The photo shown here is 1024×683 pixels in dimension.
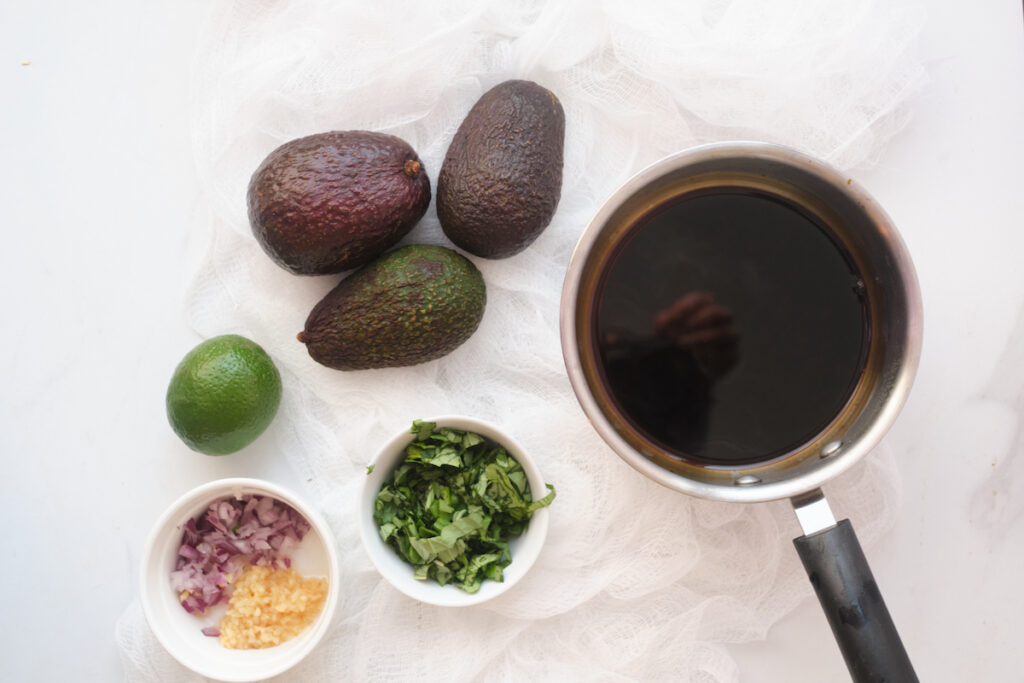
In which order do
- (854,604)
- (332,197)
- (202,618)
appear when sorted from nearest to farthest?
(854,604)
(332,197)
(202,618)

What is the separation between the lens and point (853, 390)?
0.97 m

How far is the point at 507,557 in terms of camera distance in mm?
1021

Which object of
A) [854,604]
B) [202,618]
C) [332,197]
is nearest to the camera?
[854,604]

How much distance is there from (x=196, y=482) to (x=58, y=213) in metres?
0.42

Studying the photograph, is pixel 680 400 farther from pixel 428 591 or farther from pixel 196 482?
pixel 196 482

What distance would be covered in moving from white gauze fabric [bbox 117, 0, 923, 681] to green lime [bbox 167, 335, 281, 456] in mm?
70

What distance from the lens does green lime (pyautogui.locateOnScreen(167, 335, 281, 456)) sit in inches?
38.1

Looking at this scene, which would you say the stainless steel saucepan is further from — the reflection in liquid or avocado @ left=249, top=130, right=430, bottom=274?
avocado @ left=249, top=130, right=430, bottom=274

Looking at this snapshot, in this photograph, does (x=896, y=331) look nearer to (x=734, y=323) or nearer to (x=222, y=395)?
(x=734, y=323)

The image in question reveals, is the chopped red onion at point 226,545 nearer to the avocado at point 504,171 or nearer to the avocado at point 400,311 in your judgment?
the avocado at point 400,311

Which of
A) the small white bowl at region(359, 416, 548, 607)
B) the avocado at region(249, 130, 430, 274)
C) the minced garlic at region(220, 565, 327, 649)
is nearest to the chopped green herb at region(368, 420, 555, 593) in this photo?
the small white bowl at region(359, 416, 548, 607)

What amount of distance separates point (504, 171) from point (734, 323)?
326 mm

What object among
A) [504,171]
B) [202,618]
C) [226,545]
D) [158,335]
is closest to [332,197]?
[504,171]

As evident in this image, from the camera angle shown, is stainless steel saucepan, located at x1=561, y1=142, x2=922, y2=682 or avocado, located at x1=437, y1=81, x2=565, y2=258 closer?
stainless steel saucepan, located at x1=561, y1=142, x2=922, y2=682
